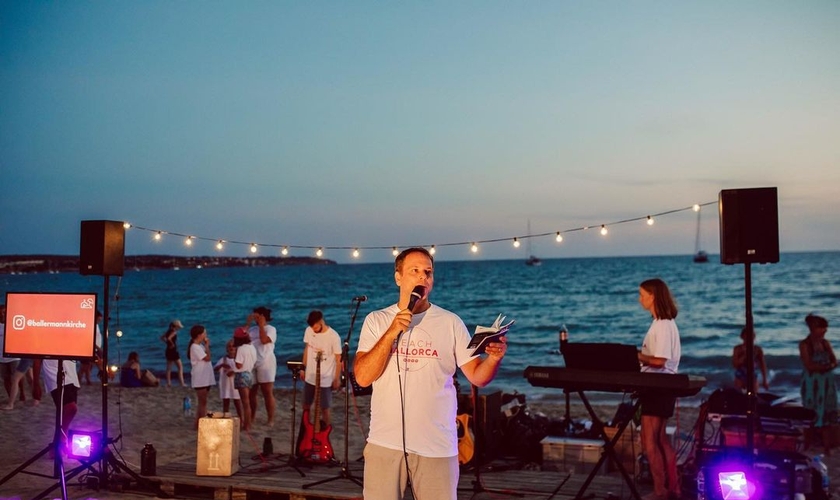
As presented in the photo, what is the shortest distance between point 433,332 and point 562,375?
194cm

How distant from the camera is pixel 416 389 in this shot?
3.11 m

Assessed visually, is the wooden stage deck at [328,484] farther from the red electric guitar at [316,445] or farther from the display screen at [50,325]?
the display screen at [50,325]

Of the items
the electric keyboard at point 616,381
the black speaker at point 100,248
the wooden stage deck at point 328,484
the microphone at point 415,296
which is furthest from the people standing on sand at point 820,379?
the black speaker at point 100,248

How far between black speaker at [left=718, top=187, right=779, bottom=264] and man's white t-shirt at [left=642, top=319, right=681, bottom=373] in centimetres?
73

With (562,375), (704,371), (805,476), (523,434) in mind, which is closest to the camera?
(562,375)

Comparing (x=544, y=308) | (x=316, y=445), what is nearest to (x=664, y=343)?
(x=316, y=445)

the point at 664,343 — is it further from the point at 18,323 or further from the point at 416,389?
the point at 18,323

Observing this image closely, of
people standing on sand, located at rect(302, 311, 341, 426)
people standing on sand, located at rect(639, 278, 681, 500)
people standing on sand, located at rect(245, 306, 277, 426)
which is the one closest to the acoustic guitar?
people standing on sand, located at rect(639, 278, 681, 500)

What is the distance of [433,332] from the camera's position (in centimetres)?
317

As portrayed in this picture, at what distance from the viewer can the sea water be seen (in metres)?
25.3

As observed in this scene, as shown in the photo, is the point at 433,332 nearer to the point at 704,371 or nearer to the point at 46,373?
the point at 46,373

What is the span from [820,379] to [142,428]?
8.66 meters

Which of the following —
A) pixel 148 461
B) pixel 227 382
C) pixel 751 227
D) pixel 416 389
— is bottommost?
pixel 148 461

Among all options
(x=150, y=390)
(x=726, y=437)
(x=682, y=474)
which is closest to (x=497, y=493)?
(x=682, y=474)
